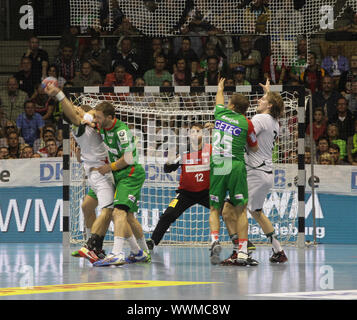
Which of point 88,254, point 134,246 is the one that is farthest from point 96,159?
point 88,254

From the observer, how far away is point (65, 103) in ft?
30.1

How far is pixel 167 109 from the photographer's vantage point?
14.0 meters

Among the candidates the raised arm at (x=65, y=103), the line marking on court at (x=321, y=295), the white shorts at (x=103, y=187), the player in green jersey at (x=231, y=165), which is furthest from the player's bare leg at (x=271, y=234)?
the line marking on court at (x=321, y=295)

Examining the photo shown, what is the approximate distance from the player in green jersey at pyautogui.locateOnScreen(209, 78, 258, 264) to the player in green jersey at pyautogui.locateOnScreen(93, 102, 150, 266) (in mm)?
1007

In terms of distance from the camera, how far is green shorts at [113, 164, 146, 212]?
923 cm

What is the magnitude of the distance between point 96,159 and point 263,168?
2213 millimetres

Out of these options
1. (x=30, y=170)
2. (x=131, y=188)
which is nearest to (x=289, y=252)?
(x=131, y=188)

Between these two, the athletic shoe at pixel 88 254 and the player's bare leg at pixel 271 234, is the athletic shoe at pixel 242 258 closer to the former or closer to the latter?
the player's bare leg at pixel 271 234

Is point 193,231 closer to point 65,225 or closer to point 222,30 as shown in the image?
point 65,225

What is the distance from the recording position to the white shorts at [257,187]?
31.9 ft

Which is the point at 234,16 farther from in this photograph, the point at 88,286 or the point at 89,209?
the point at 88,286

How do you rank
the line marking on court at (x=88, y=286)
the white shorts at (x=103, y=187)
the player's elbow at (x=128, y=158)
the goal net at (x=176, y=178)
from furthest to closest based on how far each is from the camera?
1. the goal net at (x=176, y=178)
2. the white shorts at (x=103, y=187)
3. the player's elbow at (x=128, y=158)
4. the line marking on court at (x=88, y=286)

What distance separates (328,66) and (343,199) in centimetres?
455

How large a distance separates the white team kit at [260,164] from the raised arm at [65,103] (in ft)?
7.55
